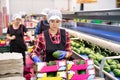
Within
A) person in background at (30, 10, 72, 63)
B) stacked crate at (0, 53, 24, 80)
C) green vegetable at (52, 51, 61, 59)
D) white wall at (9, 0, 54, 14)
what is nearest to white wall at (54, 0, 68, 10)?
white wall at (9, 0, 54, 14)

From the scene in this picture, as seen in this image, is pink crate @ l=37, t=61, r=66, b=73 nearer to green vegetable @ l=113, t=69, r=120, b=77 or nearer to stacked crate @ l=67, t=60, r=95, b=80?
stacked crate @ l=67, t=60, r=95, b=80

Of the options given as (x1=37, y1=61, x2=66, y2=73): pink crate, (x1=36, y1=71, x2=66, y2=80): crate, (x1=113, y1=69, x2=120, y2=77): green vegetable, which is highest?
(x1=37, y1=61, x2=66, y2=73): pink crate

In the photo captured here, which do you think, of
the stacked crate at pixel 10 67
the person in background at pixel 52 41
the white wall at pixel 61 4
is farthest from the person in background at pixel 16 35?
the white wall at pixel 61 4

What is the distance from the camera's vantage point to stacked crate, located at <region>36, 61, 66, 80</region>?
2164 millimetres

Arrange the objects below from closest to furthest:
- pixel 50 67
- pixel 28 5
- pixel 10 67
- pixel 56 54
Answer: pixel 50 67 < pixel 10 67 < pixel 56 54 < pixel 28 5

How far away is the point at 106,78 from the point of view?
2.52 meters

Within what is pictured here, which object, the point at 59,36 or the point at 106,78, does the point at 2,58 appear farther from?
the point at 106,78

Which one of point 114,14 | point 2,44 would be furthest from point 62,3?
point 114,14

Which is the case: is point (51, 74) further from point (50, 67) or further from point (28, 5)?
point (28, 5)

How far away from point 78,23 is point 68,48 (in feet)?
16.3

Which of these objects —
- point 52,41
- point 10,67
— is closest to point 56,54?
point 52,41

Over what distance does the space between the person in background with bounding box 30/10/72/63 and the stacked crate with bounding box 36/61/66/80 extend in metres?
0.39

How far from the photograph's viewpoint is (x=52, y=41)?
2.71 m

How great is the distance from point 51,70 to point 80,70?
0.31 metres
